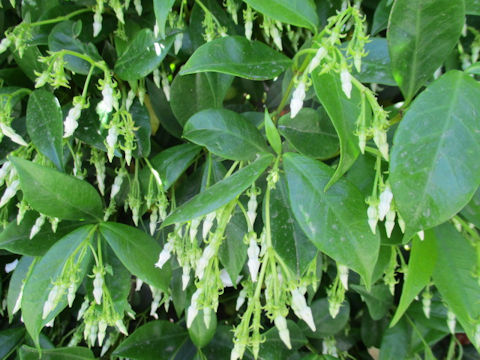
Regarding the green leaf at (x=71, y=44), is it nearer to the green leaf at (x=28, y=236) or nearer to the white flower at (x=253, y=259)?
the green leaf at (x=28, y=236)

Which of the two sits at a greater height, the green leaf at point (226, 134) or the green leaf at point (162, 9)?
the green leaf at point (162, 9)

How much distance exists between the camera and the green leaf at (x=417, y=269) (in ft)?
2.23

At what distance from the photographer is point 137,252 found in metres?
0.78

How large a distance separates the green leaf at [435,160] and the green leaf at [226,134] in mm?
260

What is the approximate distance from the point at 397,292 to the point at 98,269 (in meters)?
0.82

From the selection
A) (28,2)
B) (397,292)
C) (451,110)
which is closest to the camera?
(451,110)

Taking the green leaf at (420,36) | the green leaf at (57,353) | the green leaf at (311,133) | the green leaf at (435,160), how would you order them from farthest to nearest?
the green leaf at (57,353) < the green leaf at (311,133) < the green leaf at (420,36) < the green leaf at (435,160)

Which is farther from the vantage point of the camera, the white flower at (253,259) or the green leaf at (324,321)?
the green leaf at (324,321)

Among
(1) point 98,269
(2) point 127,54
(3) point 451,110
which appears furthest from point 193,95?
(3) point 451,110

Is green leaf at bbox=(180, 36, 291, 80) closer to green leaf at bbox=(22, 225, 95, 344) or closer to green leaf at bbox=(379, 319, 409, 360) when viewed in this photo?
green leaf at bbox=(22, 225, 95, 344)

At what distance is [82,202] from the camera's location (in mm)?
756

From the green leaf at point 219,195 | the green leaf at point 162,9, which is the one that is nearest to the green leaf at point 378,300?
the green leaf at point 219,195

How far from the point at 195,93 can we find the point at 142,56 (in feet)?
0.43

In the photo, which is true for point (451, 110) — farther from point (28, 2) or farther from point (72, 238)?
point (28, 2)
